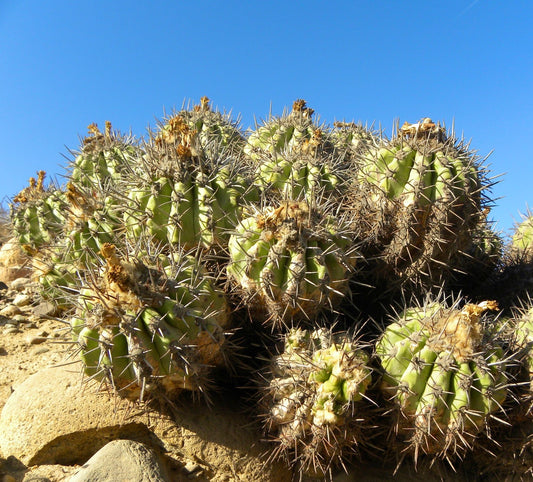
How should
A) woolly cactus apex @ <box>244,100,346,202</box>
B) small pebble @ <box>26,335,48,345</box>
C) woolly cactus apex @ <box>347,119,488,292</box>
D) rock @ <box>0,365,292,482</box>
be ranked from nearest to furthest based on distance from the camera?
rock @ <box>0,365,292,482</box> < woolly cactus apex @ <box>347,119,488,292</box> < woolly cactus apex @ <box>244,100,346,202</box> < small pebble @ <box>26,335,48,345</box>

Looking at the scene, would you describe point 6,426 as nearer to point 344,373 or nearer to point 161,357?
point 161,357

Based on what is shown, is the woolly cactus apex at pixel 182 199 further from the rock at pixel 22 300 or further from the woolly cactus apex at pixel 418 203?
the rock at pixel 22 300

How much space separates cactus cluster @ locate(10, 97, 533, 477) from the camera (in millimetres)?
2664

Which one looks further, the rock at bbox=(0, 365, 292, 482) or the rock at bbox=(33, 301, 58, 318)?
the rock at bbox=(33, 301, 58, 318)

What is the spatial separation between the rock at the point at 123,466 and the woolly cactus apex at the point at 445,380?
1.43 meters

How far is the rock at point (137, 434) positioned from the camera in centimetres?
303

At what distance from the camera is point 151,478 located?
2.67 meters

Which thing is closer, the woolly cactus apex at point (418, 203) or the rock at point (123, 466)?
the rock at point (123, 466)

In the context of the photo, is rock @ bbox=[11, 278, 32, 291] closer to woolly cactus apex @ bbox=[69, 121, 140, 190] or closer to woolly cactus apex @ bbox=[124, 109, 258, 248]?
woolly cactus apex @ bbox=[69, 121, 140, 190]

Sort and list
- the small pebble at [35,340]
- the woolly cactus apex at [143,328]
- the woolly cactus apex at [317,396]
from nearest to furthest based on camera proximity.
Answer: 1. the woolly cactus apex at [143,328]
2. the woolly cactus apex at [317,396]
3. the small pebble at [35,340]

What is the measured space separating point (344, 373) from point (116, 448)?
140 cm

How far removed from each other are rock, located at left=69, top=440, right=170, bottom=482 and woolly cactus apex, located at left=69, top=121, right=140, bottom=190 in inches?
102

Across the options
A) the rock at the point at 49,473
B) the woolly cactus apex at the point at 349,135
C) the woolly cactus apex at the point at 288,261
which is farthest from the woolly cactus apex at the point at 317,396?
the woolly cactus apex at the point at 349,135

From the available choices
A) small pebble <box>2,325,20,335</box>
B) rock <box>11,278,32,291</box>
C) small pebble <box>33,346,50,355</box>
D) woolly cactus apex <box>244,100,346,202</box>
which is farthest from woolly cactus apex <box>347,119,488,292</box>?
rock <box>11,278,32,291</box>
